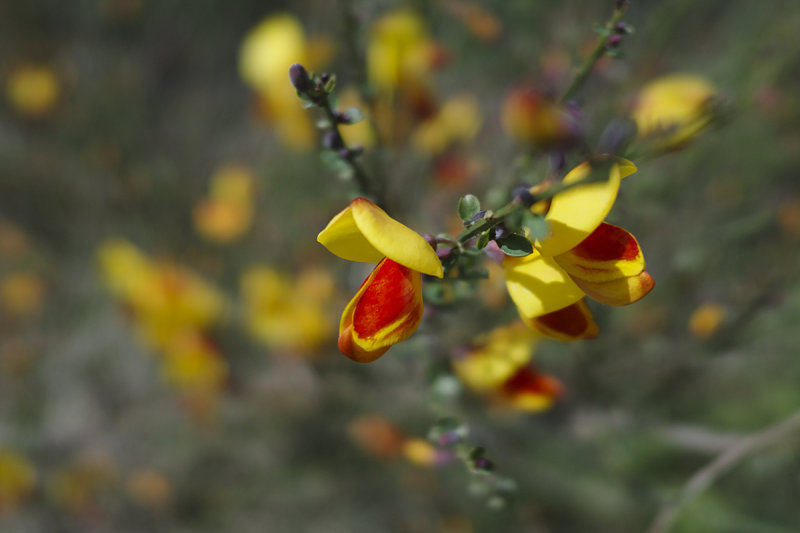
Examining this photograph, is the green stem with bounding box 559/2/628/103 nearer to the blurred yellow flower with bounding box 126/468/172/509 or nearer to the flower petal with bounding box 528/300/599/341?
the flower petal with bounding box 528/300/599/341

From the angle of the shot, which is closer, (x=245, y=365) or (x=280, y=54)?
(x=280, y=54)

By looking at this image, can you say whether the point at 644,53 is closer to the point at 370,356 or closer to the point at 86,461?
the point at 370,356

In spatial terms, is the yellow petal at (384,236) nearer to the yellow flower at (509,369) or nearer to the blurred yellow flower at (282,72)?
the yellow flower at (509,369)

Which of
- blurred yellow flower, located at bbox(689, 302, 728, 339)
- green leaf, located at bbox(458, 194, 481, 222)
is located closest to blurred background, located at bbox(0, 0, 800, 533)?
blurred yellow flower, located at bbox(689, 302, 728, 339)

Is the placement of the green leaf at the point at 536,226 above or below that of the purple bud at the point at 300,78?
below

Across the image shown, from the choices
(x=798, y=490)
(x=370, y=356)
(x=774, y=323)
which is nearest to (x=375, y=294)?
(x=370, y=356)

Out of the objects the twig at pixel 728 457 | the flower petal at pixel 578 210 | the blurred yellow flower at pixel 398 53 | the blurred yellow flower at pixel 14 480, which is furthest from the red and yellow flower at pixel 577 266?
the blurred yellow flower at pixel 14 480

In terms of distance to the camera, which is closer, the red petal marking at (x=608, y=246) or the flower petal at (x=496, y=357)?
the red petal marking at (x=608, y=246)
